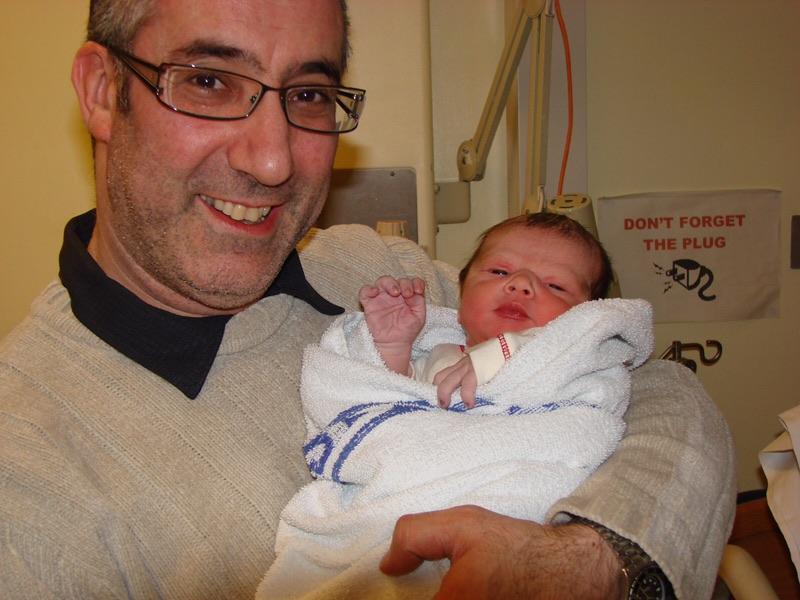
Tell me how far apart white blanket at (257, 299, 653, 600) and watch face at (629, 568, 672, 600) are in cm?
16

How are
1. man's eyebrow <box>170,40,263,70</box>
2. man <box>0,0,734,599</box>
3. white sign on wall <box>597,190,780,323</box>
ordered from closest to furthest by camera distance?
man <box>0,0,734,599</box>, man's eyebrow <box>170,40,263,70</box>, white sign on wall <box>597,190,780,323</box>

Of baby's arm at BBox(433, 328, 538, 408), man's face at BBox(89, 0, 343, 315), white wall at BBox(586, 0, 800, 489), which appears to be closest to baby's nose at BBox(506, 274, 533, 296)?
baby's arm at BBox(433, 328, 538, 408)

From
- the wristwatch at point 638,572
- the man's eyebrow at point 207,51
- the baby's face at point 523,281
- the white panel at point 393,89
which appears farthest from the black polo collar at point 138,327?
the white panel at point 393,89

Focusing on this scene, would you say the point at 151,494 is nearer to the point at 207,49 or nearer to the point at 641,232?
the point at 207,49

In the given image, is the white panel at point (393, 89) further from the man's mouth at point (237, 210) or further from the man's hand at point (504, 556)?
the man's hand at point (504, 556)

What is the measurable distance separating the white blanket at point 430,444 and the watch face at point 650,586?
0.53 feet

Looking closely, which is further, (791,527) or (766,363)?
(766,363)

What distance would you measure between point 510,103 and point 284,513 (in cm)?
189

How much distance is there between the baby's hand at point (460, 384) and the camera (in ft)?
3.80

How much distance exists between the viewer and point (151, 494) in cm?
110

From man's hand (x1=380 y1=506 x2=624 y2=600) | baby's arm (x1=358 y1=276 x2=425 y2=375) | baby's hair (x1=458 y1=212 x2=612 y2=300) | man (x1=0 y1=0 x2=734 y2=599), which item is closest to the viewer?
man's hand (x1=380 y1=506 x2=624 y2=600)

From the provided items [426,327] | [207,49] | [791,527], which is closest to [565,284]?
[426,327]

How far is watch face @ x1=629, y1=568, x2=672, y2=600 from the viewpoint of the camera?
3.17 feet

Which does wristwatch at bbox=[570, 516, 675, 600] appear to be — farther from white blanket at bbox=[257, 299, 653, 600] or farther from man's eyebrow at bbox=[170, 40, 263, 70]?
man's eyebrow at bbox=[170, 40, 263, 70]
